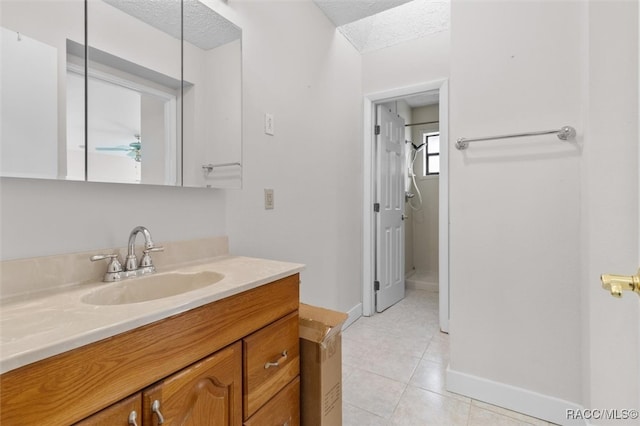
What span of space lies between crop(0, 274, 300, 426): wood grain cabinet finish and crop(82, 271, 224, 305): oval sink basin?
→ 241 mm

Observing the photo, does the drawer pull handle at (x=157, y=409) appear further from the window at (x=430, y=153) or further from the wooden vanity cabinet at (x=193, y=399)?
the window at (x=430, y=153)

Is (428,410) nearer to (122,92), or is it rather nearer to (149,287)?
(149,287)

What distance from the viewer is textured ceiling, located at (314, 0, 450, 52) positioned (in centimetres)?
206

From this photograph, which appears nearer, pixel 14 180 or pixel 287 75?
pixel 14 180

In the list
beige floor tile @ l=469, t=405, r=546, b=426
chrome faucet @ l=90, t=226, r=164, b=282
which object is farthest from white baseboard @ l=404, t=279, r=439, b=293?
chrome faucet @ l=90, t=226, r=164, b=282

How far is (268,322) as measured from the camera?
96 cm

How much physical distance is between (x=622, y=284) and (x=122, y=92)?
55.7 inches

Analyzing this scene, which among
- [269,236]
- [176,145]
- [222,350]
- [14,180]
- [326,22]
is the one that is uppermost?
[326,22]

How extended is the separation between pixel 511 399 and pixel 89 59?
2303 millimetres

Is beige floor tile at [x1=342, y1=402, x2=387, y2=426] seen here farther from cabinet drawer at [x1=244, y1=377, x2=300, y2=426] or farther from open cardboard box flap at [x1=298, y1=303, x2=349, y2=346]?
open cardboard box flap at [x1=298, y1=303, x2=349, y2=346]

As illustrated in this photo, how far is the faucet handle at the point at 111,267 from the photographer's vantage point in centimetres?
94

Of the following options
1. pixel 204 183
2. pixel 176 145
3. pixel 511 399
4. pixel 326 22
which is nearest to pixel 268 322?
pixel 204 183

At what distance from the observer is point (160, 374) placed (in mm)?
667

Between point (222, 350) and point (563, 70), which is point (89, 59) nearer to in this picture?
point (222, 350)
